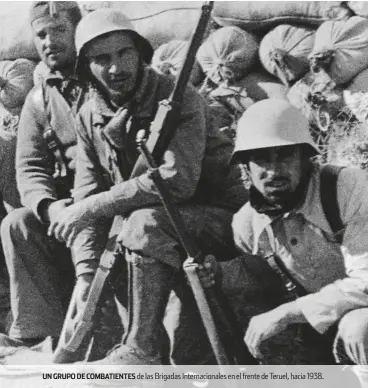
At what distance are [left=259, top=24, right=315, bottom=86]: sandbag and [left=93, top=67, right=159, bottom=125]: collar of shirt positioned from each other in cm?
118

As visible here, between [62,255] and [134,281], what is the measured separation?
99 centimetres

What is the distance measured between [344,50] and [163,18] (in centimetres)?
118

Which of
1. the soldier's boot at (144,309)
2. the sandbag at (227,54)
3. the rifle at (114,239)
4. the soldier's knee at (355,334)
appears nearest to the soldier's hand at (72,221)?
Result: the rifle at (114,239)

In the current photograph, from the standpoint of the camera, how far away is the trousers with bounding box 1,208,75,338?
4.99m

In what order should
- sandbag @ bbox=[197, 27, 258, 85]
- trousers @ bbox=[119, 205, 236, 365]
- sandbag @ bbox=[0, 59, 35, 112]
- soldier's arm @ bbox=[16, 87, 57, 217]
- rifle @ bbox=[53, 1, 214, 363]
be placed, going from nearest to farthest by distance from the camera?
rifle @ bbox=[53, 1, 214, 363]
trousers @ bbox=[119, 205, 236, 365]
soldier's arm @ bbox=[16, 87, 57, 217]
sandbag @ bbox=[197, 27, 258, 85]
sandbag @ bbox=[0, 59, 35, 112]

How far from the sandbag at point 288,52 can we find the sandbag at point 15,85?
1393 mm

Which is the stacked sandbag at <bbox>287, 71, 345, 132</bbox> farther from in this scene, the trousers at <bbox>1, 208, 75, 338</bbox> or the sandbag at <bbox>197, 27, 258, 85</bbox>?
the trousers at <bbox>1, 208, 75, 338</bbox>

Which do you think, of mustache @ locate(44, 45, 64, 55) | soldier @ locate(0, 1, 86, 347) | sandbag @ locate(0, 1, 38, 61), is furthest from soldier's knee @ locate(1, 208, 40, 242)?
sandbag @ locate(0, 1, 38, 61)

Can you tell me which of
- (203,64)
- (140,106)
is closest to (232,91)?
(203,64)

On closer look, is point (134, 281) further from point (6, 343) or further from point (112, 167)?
point (6, 343)

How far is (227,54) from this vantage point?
566cm

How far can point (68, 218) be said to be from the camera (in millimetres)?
4477

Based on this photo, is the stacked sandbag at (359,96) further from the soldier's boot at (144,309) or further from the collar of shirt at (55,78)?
the soldier's boot at (144,309)

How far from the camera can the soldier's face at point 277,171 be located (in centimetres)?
Answer: 401
